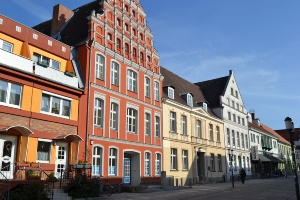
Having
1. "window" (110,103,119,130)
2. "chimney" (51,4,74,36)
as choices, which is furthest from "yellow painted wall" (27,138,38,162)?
"chimney" (51,4,74,36)

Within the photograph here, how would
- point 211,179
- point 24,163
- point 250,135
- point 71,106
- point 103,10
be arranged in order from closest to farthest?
point 24,163 → point 71,106 → point 103,10 → point 211,179 → point 250,135

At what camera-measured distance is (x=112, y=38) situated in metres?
24.6

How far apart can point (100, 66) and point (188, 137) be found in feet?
47.0

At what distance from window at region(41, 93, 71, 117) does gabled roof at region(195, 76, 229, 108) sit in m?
27.1

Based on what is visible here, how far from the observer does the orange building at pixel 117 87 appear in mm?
21766

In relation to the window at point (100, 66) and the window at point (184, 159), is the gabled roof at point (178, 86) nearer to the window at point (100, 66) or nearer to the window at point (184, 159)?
the window at point (184, 159)

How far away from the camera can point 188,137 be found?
109 ft

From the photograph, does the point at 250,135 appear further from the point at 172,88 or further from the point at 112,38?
the point at 112,38

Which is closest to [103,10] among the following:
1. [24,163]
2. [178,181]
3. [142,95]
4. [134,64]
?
[134,64]

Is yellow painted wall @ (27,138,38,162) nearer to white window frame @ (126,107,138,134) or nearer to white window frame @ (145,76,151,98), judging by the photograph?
white window frame @ (126,107,138,134)

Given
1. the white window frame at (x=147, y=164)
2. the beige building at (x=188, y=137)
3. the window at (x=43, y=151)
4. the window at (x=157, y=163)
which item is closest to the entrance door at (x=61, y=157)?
the window at (x=43, y=151)

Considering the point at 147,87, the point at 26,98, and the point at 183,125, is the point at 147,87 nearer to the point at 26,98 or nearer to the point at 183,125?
the point at 183,125

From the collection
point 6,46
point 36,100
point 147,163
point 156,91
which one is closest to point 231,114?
point 156,91

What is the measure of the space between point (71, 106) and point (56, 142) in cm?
265
